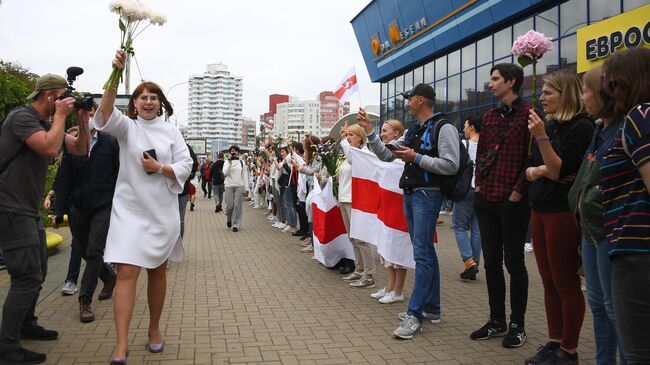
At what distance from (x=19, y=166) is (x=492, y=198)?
11.9 feet

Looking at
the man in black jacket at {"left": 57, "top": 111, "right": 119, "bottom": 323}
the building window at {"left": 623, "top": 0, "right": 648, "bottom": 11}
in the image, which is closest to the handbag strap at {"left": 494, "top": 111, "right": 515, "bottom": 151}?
the man in black jacket at {"left": 57, "top": 111, "right": 119, "bottom": 323}

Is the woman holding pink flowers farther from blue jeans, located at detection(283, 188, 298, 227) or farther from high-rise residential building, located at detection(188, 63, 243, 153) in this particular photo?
high-rise residential building, located at detection(188, 63, 243, 153)

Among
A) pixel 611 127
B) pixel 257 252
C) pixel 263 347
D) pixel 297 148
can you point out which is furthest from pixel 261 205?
pixel 611 127

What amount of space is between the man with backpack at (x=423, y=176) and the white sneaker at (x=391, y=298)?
0.95 m

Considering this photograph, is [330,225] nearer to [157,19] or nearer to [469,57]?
[157,19]

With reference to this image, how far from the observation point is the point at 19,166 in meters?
4.12

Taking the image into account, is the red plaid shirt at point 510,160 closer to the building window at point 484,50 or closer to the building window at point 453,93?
the building window at point 484,50

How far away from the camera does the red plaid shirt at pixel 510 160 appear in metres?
4.46

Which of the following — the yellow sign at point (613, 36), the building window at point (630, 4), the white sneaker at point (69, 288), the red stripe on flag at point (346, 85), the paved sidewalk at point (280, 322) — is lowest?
the paved sidewalk at point (280, 322)

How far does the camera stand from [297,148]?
12141 millimetres

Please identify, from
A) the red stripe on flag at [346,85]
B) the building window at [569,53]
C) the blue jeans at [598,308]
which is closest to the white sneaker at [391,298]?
the blue jeans at [598,308]

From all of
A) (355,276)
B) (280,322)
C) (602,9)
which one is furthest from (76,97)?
(602,9)

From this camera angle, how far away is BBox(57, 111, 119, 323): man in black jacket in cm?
552

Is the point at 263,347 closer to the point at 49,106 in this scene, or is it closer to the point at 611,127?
the point at 49,106
